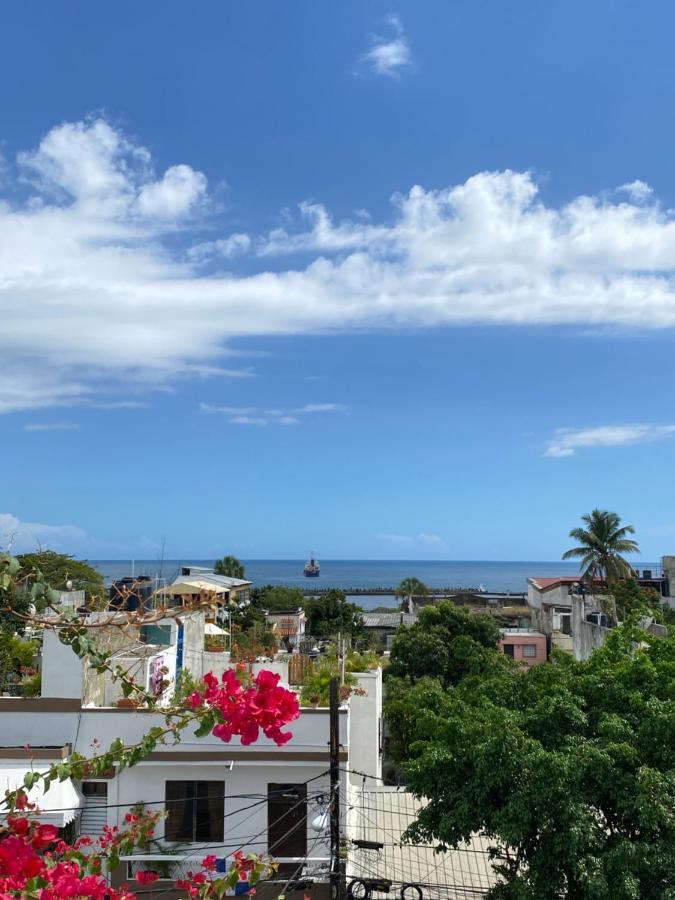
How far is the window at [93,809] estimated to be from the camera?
43.8 ft

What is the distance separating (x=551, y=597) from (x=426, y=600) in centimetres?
1796

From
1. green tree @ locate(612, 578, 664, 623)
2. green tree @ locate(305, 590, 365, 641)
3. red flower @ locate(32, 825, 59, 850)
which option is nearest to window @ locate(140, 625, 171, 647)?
red flower @ locate(32, 825, 59, 850)

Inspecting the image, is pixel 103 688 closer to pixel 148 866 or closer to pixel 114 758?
pixel 148 866

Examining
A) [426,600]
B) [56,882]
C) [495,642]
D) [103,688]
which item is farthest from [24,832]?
[426,600]

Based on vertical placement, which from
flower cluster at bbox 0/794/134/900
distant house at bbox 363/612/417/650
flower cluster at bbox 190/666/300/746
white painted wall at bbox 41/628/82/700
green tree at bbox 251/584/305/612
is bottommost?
distant house at bbox 363/612/417/650

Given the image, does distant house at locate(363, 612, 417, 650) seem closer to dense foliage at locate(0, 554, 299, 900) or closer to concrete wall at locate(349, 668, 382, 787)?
concrete wall at locate(349, 668, 382, 787)

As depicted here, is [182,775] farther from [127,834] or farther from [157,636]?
[127,834]

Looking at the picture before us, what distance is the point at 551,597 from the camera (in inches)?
2717

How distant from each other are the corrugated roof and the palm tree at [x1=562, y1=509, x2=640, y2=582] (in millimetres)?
40170

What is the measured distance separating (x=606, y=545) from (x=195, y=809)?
149 feet

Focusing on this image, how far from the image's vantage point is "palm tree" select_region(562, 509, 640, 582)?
177 feet

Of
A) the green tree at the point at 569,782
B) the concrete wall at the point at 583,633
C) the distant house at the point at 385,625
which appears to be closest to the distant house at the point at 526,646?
the distant house at the point at 385,625

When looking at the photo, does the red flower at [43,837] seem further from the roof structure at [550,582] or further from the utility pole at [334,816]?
the roof structure at [550,582]

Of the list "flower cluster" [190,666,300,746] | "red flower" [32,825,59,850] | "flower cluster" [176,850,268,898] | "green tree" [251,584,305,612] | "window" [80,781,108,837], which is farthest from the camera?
"green tree" [251,584,305,612]
